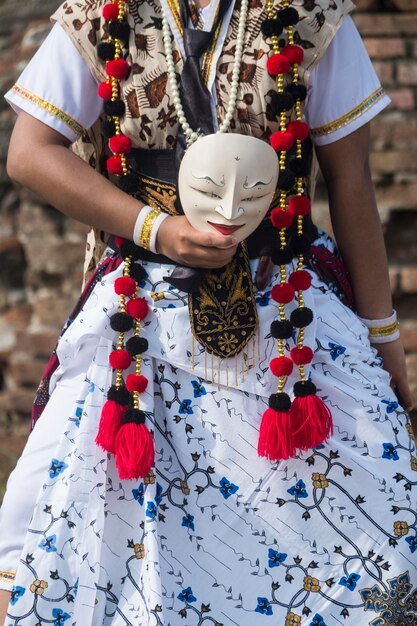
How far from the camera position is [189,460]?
2.03m

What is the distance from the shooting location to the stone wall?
13.0ft

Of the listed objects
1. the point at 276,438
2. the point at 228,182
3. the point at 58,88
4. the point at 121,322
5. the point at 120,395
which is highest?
the point at 58,88

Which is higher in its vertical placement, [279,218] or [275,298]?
[279,218]

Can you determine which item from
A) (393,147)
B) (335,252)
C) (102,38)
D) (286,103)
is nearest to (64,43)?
(102,38)

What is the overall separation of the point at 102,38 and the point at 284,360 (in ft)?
2.47

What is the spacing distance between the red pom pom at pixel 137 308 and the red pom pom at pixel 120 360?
8cm

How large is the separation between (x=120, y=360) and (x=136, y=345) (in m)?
0.04

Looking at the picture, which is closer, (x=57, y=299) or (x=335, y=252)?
(x=335, y=252)

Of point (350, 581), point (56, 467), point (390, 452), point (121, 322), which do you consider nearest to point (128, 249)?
point (121, 322)

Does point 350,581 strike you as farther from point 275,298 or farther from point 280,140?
point 280,140

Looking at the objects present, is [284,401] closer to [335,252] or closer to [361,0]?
[335,252]

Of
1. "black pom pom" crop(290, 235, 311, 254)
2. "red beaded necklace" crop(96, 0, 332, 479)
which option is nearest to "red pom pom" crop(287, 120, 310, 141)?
"red beaded necklace" crop(96, 0, 332, 479)

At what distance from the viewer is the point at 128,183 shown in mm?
2072

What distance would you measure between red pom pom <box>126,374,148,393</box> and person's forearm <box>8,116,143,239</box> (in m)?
0.28
